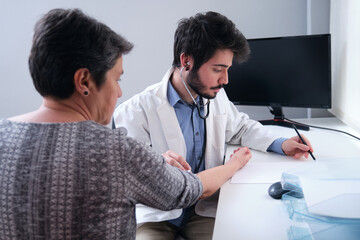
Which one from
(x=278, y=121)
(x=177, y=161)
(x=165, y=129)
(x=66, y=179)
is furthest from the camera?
(x=278, y=121)

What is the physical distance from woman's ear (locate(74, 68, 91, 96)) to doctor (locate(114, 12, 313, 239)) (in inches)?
24.1

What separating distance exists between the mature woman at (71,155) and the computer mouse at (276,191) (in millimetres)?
360

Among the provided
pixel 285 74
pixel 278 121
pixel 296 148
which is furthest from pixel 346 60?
pixel 296 148

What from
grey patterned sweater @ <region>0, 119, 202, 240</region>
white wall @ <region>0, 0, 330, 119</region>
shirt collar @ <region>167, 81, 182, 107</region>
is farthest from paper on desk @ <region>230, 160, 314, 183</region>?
white wall @ <region>0, 0, 330, 119</region>

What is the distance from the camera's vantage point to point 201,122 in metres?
1.45

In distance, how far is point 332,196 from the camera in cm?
75

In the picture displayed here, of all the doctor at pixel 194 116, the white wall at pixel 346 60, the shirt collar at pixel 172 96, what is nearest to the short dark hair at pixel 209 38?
the doctor at pixel 194 116

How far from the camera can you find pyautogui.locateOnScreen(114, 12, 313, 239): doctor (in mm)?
1260

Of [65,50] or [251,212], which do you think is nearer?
[65,50]

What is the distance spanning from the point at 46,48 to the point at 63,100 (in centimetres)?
12

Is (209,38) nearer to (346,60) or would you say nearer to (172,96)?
(172,96)

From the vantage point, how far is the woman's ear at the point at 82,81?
0.71 metres

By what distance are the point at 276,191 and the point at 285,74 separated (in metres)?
0.94

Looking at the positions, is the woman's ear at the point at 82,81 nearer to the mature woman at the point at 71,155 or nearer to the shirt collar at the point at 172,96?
the mature woman at the point at 71,155
